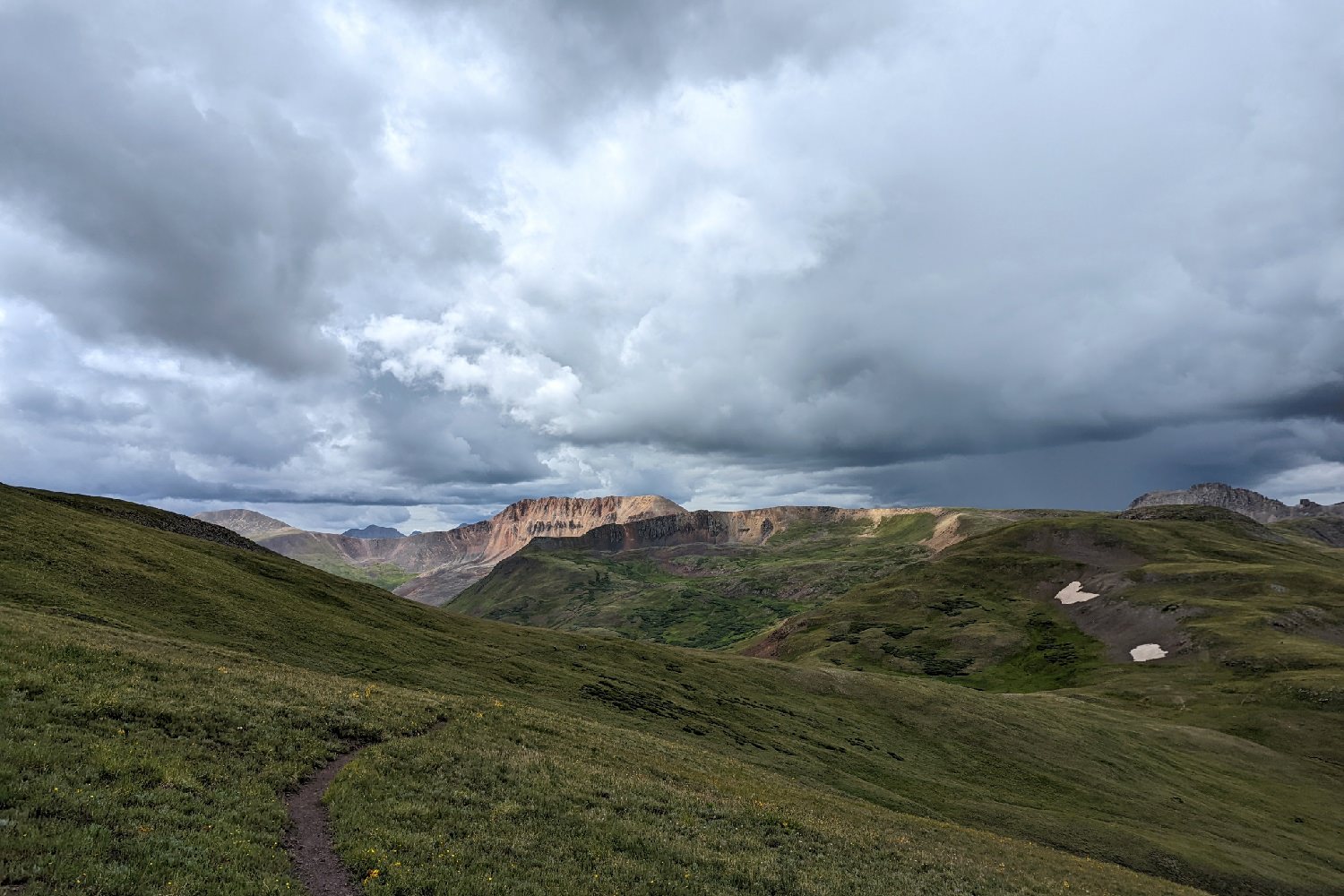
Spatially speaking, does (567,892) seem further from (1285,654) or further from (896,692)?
(1285,654)

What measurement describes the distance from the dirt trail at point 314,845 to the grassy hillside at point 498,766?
22.3 inches

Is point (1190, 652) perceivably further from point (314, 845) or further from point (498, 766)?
point (314, 845)

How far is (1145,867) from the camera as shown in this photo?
44.3m

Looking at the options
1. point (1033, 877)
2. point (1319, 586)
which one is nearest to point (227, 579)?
point (1033, 877)

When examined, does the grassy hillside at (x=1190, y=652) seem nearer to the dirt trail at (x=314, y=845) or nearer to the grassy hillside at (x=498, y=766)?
the grassy hillside at (x=498, y=766)

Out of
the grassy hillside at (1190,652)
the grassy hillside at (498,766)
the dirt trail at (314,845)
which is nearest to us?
the dirt trail at (314,845)

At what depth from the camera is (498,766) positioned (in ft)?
88.0

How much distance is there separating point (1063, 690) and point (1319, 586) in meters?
102

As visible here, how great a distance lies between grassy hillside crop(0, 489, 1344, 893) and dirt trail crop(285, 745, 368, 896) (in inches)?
22.3

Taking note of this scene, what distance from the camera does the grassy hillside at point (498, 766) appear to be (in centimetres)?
1778

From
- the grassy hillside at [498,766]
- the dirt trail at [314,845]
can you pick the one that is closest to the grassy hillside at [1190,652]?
the grassy hillside at [498,766]

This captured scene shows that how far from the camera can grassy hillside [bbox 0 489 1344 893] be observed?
17.8 meters

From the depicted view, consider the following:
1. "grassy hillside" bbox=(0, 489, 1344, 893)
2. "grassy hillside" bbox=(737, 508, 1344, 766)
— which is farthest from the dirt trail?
"grassy hillside" bbox=(737, 508, 1344, 766)

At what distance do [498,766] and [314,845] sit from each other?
9.42 m
